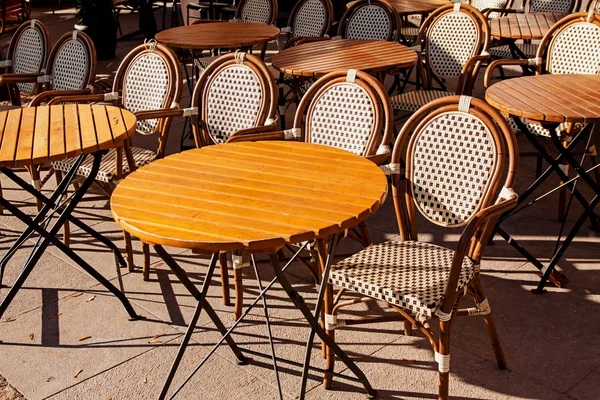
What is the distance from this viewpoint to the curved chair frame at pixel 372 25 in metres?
6.38

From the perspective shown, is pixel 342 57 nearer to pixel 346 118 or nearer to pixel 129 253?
pixel 346 118

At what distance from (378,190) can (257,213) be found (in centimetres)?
49

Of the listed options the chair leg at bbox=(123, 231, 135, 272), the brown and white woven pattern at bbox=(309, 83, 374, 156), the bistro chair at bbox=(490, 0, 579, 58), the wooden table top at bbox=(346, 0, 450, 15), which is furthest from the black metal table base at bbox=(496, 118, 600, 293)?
the wooden table top at bbox=(346, 0, 450, 15)

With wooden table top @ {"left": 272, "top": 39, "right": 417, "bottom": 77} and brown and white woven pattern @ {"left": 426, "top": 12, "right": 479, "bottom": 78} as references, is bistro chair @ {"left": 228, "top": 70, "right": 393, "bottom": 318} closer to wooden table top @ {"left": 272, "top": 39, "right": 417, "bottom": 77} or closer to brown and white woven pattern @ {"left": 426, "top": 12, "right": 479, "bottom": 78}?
wooden table top @ {"left": 272, "top": 39, "right": 417, "bottom": 77}

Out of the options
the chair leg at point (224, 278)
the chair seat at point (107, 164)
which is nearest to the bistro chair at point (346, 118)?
the chair leg at point (224, 278)

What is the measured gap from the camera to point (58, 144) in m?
3.78

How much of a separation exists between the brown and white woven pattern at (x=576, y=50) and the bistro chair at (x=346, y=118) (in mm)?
1951

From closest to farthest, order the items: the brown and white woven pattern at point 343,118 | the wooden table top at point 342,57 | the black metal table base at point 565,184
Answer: the brown and white woven pattern at point 343,118
the black metal table base at point 565,184
the wooden table top at point 342,57

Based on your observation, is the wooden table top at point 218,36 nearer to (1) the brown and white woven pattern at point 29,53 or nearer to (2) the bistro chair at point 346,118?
(1) the brown and white woven pattern at point 29,53

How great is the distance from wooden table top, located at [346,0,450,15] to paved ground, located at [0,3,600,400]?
3296 millimetres

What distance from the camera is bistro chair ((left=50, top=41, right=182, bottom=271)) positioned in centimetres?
465

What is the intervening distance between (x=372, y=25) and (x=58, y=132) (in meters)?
3.30

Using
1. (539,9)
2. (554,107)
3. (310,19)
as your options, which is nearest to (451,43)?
(310,19)

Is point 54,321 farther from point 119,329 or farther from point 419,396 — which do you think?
point 419,396
